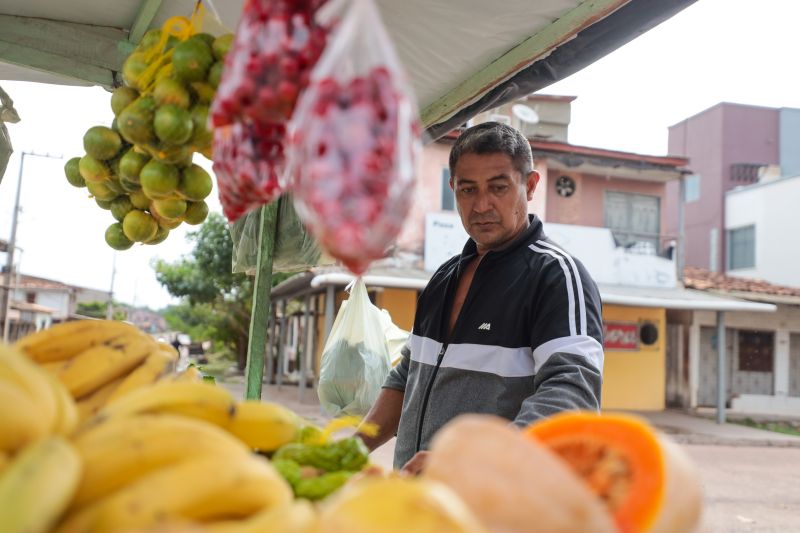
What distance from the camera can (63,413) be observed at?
0.97 metres

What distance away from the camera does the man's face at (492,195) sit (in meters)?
2.65

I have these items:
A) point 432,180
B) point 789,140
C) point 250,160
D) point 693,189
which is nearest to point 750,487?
point 432,180

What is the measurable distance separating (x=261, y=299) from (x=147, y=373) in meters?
1.89

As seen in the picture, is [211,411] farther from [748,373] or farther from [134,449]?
[748,373]

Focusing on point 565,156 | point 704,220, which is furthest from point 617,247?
point 704,220

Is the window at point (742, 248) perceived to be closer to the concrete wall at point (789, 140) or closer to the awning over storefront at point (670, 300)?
the concrete wall at point (789, 140)

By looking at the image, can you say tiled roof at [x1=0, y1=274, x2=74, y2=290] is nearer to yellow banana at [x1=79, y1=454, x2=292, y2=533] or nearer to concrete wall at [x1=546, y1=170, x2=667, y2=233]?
concrete wall at [x1=546, y1=170, x2=667, y2=233]

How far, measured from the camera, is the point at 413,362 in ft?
9.80

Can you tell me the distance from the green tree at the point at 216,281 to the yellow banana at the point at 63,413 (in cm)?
2005

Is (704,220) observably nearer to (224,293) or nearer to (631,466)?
(224,293)

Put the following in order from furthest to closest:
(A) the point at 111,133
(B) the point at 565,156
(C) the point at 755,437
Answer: (B) the point at 565,156
(C) the point at 755,437
(A) the point at 111,133

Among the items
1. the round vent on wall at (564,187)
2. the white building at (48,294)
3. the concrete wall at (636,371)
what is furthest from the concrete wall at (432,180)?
the white building at (48,294)

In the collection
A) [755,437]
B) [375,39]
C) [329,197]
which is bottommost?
[755,437]

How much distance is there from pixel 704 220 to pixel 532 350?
Result: 949 inches
